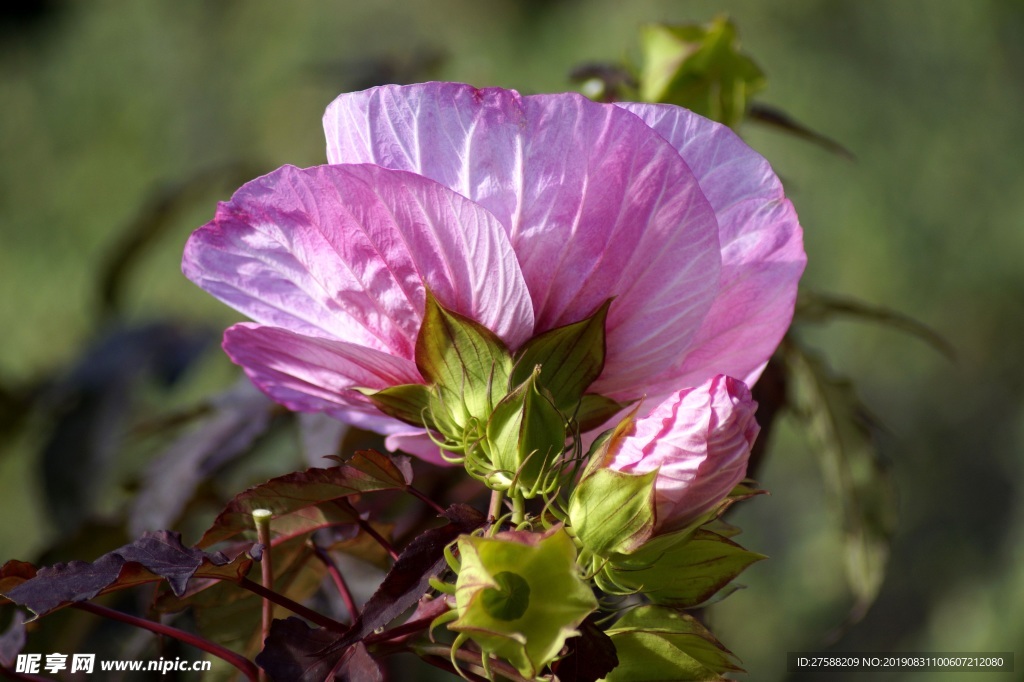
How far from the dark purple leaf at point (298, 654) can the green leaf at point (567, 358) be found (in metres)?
0.07

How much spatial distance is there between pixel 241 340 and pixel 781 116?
0.88 feet

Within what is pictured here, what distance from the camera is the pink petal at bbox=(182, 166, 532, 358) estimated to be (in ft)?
0.65

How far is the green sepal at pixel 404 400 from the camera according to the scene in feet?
0.73

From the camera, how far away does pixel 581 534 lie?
0.19 meters

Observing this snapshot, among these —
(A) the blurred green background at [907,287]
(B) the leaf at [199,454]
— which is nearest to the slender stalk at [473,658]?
(B) the leaf at [199,454]

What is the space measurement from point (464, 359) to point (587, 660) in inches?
2.8

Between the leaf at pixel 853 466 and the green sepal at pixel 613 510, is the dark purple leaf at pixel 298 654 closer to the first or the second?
the green sepal at pixel 613 510

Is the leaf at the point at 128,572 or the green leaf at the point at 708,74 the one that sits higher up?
the green leaf at the point at 708,74

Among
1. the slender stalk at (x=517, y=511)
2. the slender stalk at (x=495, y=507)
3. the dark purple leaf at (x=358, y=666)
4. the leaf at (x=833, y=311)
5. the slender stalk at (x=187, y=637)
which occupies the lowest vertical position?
the leaf at (x=833, y=311)

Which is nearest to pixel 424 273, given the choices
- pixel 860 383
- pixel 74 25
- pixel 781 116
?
pixel 781 116

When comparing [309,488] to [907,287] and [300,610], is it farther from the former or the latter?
[907,287]

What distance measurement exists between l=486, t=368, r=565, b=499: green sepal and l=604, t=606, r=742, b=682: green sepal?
0.04m

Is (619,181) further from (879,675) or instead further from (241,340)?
(879,675)

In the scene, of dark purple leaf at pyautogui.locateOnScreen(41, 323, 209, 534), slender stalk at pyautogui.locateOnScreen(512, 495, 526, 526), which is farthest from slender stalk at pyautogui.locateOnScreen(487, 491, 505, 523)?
dark purple leaf at pyautogui.locateOnScreen(41, 323, 209, 534)
